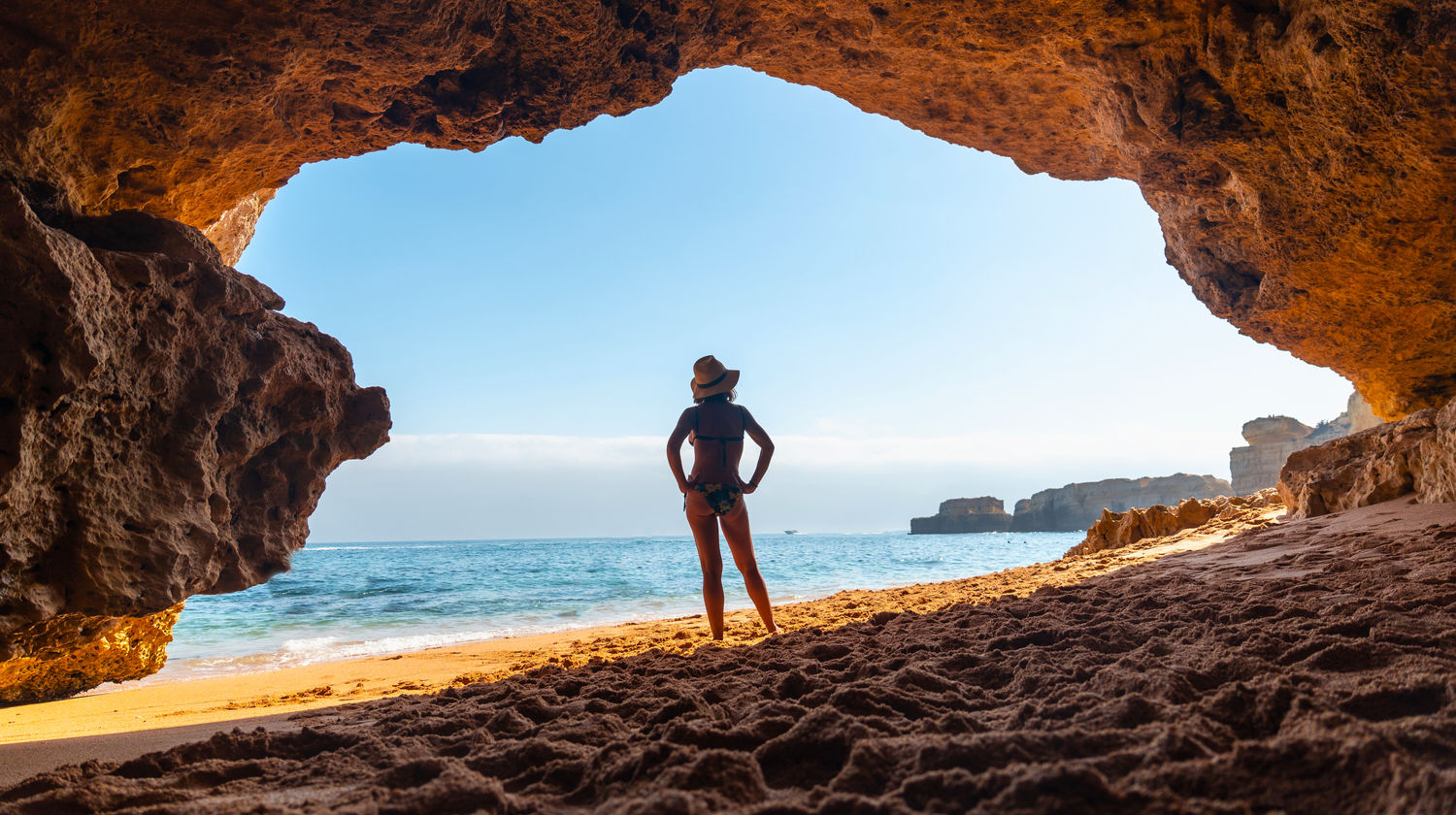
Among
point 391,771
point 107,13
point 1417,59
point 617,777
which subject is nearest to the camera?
point 617,777

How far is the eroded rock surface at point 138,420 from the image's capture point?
2514mm

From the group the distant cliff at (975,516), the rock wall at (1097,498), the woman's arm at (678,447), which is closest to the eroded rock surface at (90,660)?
the woman's arm at (678,447)

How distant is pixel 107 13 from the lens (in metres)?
2.86

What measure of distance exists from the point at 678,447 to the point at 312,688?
2.69m

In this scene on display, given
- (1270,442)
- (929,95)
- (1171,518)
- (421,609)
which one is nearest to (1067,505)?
(1270,442)

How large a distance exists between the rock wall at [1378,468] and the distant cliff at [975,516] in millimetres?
66311

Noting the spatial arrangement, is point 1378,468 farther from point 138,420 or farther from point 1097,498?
point 1097,498

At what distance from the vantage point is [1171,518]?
352 inches

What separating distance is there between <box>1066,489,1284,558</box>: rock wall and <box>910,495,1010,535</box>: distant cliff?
2472 inches

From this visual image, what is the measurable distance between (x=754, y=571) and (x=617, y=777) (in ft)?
10.3

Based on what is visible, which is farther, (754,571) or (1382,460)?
(1382,460)

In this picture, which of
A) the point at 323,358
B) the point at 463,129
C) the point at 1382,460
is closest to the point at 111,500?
the point at 323,358

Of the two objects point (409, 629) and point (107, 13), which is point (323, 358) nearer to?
point (107, 13)

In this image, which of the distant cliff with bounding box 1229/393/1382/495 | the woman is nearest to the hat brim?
the woman
